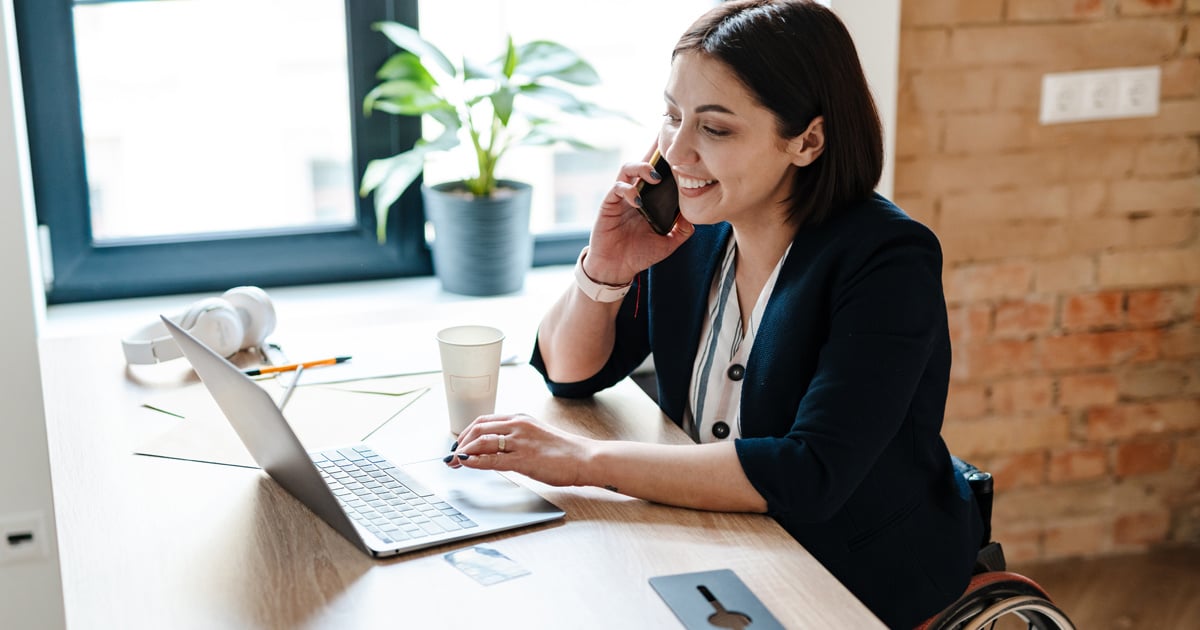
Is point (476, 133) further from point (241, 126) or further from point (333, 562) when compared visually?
point (333, 562)

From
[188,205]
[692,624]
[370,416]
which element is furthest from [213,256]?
[692,624]

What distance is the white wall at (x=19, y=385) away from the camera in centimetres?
209

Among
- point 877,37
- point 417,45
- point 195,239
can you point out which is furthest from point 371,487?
point 877,37

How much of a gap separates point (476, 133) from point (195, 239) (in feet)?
2.08

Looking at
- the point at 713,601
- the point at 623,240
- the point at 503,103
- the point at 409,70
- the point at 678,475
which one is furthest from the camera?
the point at 409,70

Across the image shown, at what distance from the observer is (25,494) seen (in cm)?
220

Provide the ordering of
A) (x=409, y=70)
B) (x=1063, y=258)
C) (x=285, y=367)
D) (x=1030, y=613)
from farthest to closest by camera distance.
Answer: (x=1063, y=258), (x=409, y=70), (x=285, y=367), (x=1030, y=613)

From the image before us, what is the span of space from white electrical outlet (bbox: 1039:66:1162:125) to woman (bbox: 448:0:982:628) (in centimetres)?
110

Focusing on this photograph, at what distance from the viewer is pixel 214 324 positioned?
177 centimetres

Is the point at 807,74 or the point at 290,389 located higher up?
the point at 807,74

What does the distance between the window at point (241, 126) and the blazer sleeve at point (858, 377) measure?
127 centimetres

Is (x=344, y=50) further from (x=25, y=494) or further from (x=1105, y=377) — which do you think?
(x=1105, y=377)

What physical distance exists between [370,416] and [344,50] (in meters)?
1.12

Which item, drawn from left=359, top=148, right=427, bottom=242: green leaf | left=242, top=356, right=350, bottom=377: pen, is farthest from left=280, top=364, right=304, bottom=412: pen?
left=359, top=148, right=427, bottom=242: green leaf
